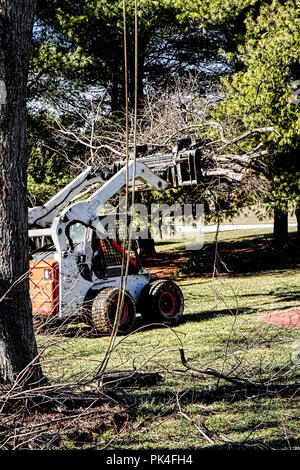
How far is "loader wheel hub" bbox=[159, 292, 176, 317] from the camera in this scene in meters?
10.2

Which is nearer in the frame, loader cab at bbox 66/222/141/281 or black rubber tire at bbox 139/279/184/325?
loader cab at bbox 66/222/141/281

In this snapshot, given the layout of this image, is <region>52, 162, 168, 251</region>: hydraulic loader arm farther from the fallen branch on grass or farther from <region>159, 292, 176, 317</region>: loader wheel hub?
the fallen branch on grass

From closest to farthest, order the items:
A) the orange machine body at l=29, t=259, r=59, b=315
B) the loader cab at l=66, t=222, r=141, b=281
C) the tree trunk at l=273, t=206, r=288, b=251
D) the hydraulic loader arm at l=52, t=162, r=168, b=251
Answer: the orange machine body at l=29, t=259, r=59, b=315, the hydraulic loader arm at l=52, t=162, r=168, b=251, the loader cab at l=66, t=222, r=141, b=281, the tree trunk at l=273, t=206, r=288, b=251

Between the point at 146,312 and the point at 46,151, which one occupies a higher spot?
the point at 46,151

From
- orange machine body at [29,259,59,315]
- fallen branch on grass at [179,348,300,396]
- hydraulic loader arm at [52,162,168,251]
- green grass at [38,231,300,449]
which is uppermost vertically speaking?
hydraulic loader arm at [52,162,168,251]

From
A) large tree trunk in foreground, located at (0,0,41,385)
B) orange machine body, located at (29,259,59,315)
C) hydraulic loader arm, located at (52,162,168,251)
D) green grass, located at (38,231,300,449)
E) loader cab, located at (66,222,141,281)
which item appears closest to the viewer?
green grass, located at (38,231,300,449)

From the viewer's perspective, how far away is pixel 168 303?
1039 cm

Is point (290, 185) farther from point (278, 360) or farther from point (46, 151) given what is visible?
point (278, 360)

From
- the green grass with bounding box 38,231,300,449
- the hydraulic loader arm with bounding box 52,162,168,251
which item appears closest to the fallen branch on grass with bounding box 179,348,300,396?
the green grass with bounding box 38,231,300,449

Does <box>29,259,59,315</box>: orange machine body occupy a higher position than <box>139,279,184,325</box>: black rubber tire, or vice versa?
<box>29,259,59,315</box>: orange machine body

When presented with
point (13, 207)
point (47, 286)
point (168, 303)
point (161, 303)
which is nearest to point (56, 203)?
point (47, 286)

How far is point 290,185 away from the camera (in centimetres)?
1617
